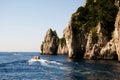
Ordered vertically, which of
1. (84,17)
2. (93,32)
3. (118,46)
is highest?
(84,17)

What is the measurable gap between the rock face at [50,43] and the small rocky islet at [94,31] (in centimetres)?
6729

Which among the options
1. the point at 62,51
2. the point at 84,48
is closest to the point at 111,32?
the point at 84,48

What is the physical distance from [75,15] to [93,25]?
13730mm

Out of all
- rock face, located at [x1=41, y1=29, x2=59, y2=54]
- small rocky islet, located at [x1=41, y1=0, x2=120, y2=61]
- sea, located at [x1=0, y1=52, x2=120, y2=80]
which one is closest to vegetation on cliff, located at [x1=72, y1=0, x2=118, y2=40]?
small rocky islet, located at [x1=41, y1=0, x2=120, y2=61]

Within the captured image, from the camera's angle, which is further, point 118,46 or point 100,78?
point 118,46

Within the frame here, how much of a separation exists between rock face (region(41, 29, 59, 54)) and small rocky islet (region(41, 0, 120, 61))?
67291mm

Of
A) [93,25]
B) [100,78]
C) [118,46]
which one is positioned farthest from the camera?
[93,25]

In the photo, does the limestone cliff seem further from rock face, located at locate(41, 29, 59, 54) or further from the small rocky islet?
rock face, located at locate(41, 29, 59, 54)

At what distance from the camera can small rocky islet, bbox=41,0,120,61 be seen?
323ft

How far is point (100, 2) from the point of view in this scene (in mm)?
117438

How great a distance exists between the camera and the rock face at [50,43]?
19062 centimetres

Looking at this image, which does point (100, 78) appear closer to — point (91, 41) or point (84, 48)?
point (91, 41)

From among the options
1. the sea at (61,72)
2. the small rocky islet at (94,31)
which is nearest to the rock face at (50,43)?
the small rocky islet at (94,31)

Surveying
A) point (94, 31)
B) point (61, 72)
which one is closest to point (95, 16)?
point (94, 31)
